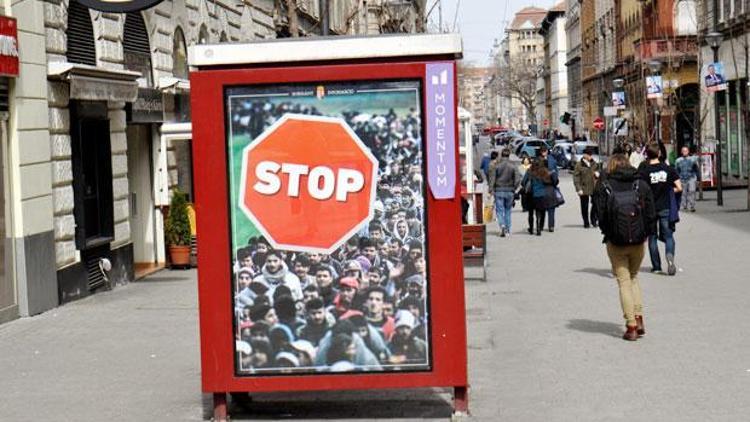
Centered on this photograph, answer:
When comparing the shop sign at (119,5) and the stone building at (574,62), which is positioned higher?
the stone building at (574,62)

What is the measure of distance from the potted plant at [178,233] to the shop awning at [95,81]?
122 inches

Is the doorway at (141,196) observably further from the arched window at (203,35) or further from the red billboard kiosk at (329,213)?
the red billboard kiosk at (329,213)

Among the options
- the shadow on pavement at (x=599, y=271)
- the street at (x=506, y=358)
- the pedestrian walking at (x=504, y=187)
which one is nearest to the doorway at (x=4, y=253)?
the street at (x=506, y=358)

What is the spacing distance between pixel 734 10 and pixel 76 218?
106 feet

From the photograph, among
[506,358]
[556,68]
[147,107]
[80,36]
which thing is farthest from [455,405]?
[556,68]

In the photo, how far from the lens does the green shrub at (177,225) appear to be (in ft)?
70.4

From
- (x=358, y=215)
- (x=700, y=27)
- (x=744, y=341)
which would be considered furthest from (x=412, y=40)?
(x=700, y=27)

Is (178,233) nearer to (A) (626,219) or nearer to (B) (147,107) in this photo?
(B) (147,107)

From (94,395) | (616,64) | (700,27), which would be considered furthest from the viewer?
(616,64)

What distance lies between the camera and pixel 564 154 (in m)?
65.4

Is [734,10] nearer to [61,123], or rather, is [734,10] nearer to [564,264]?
[564,264]

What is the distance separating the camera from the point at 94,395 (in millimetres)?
10359

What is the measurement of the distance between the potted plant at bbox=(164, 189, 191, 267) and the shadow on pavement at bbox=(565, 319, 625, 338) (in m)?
9.07

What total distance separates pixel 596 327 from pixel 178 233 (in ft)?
32.0
